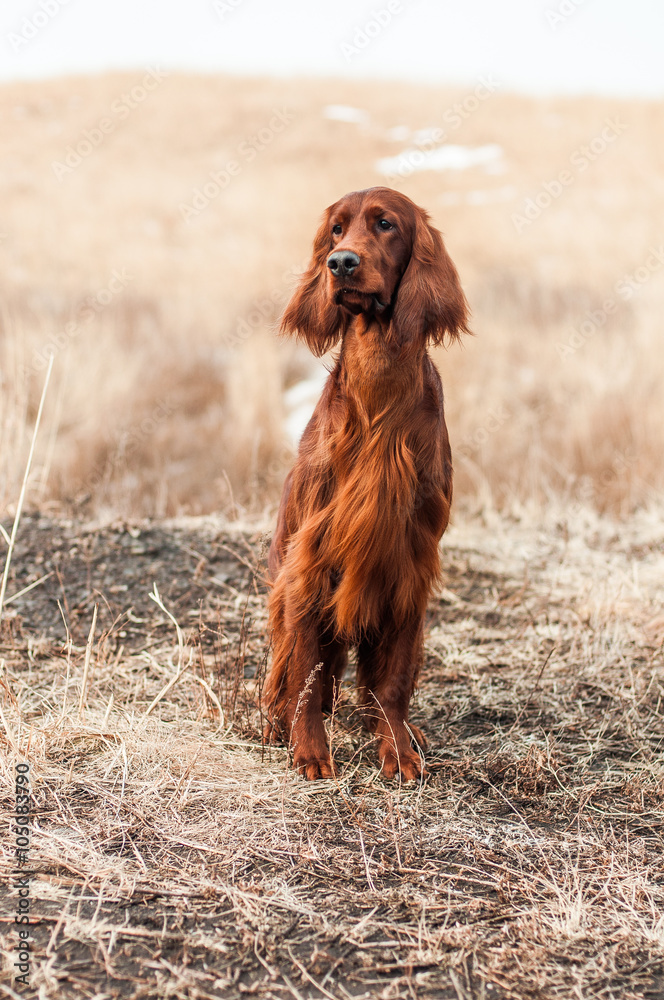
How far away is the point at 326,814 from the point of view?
6.88ft

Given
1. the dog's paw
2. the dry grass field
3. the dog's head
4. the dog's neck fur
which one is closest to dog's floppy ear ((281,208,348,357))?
the dog's head

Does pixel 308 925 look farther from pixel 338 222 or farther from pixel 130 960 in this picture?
pixel 338 222

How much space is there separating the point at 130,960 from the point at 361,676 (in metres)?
1.22

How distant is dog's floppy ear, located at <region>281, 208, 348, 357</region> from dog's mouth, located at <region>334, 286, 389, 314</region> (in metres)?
0.12

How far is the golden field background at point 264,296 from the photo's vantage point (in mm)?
6242

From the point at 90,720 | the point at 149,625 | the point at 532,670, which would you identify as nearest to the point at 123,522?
the point at 149,625

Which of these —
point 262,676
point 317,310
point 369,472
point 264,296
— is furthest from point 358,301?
point 264,296

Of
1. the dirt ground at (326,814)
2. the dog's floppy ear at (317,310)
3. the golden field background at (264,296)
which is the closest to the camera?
the dirt ground at (326,814)

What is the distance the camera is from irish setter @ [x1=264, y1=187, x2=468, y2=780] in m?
2.13

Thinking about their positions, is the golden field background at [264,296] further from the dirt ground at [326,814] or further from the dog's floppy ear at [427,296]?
the dirt ground at [326,814]

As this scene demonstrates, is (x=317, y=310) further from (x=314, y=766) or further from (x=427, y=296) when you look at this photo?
(x=314, y=766)

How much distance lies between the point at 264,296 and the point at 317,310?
326 inches

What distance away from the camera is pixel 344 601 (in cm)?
222

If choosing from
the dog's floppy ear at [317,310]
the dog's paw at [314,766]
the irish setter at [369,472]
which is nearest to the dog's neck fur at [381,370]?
the irish setter at [369,472]
